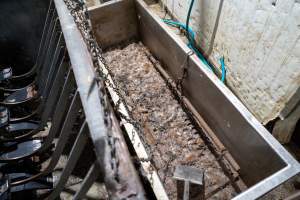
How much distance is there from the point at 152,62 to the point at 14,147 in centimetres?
231

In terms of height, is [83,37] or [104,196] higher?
[83,37]

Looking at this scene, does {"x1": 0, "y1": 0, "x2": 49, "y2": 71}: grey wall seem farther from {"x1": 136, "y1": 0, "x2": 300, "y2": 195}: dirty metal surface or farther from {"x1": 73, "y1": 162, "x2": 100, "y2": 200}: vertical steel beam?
{"x1": 73, "y1": 162, "x2": 100, "y2": 200}: vertical steel beam

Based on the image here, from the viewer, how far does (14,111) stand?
3.09m

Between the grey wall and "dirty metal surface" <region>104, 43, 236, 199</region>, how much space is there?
1223 millimetres

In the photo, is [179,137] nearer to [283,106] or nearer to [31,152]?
[283,106]

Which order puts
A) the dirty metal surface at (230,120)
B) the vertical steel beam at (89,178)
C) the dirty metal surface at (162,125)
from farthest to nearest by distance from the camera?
the dirty metal surface at (162,125) → the dirty metal surface at (230,120) → the vertical steel beam at (89,178)

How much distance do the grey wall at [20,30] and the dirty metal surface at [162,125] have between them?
122cm

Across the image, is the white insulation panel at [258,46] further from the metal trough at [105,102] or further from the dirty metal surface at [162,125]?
the dirty metal surface at [162,125]

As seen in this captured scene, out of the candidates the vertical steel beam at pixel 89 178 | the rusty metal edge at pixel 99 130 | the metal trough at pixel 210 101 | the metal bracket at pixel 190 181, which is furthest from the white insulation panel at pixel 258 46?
the vertical steel beam at pixel 89 178

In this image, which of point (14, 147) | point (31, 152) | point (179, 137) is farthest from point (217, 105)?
point (14, 147)

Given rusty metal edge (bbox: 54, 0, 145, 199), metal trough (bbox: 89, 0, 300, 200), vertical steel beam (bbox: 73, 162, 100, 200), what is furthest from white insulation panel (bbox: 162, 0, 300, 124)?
vertical steel beam (bbox: 73, 162, 100, 200)

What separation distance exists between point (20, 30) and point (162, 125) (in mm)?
2213

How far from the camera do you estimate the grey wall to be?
297 centimetres

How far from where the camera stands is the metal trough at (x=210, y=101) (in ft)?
6.91
